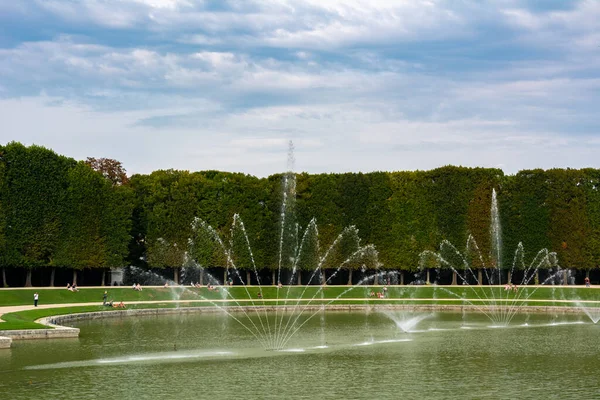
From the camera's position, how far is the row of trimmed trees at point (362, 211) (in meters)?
70.3

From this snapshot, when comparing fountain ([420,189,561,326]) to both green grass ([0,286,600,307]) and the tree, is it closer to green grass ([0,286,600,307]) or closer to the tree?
green grass ([0,286,600,307])

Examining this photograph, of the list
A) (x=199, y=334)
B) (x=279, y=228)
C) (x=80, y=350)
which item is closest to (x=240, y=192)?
(x=279, y=228)

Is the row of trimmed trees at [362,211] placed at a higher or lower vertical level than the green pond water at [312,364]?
higher

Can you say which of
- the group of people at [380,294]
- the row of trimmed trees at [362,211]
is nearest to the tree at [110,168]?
the row of trimmed trees at [362,211]

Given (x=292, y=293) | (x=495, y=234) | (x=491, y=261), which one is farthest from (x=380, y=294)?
(x=495, y=234)

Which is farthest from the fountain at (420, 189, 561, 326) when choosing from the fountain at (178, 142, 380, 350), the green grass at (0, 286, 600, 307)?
the fountain at (178, 142, 380, 350)

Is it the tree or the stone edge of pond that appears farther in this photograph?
the tree

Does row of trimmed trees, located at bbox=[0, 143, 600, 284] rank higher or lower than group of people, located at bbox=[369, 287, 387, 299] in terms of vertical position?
higher

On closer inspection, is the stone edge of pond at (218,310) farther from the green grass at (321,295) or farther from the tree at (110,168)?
the tree at (110,168)

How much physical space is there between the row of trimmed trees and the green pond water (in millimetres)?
25853

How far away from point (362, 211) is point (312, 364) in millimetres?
43536

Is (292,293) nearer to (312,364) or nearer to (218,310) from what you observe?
(218,310)

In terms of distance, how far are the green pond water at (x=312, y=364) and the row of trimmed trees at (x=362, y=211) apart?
25853 millimetres

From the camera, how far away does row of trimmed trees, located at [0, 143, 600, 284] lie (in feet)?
231
